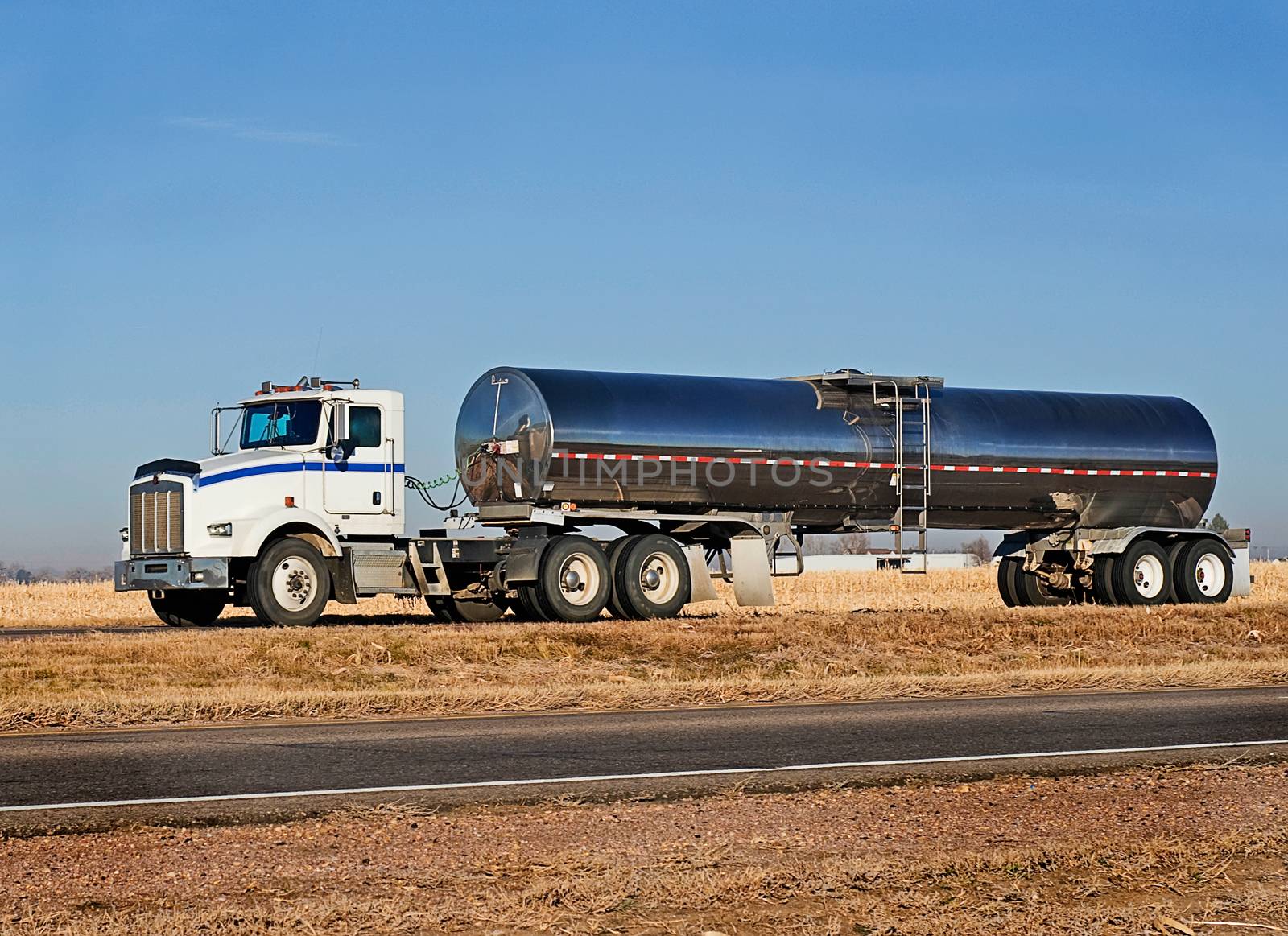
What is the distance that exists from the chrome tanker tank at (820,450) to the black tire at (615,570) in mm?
609

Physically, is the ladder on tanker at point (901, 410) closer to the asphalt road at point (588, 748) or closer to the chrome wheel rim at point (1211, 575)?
the chrome wheel rim at point (1211, 575)

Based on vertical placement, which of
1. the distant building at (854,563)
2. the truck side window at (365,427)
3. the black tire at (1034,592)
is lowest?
the distant building at (854,563)

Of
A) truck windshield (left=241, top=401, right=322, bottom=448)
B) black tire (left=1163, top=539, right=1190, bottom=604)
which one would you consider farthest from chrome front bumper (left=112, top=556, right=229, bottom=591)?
black tire (left=1163, top=539, right=1190, bottom=604)

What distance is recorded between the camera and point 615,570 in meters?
23.2

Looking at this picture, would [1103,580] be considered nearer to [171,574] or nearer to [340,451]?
[340,451]

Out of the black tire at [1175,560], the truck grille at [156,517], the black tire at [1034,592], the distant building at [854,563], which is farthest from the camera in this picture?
the distant building at [854,563]

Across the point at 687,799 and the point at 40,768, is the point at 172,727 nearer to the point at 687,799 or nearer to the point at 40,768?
the point at 40,768

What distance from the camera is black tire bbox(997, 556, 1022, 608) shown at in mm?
29000

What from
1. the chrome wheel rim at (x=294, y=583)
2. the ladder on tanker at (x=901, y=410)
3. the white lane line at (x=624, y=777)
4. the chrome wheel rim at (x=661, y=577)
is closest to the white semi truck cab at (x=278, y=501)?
the chrome wheel rim at (x=294, y=583)

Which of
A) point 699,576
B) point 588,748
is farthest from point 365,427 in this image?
point 588,748

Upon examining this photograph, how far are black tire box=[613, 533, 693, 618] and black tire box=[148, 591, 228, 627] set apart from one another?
624cm

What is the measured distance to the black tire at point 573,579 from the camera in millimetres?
22750

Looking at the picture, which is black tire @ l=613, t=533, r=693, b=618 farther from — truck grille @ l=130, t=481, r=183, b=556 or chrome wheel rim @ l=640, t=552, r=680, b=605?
truck grille @ l=130, t=481, r=183, b=556

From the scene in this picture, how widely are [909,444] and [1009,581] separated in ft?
18.6
